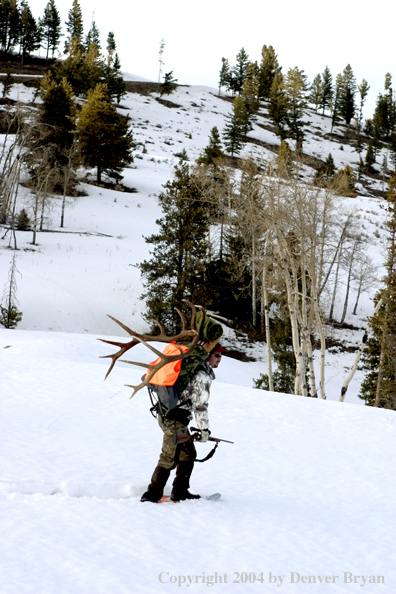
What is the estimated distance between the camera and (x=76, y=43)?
8831 cm

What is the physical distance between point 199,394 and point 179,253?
19394 mm

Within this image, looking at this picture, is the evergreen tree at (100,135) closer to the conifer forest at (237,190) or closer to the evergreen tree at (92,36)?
the conifer forest at (237,190)

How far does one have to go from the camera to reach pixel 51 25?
318 feet

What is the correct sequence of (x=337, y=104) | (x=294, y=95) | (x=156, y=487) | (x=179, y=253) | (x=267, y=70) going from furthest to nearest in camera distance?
1. (x=267, y=70)
2. (x=337, y=104)
3. (x=294, y=95)
4. (x=179, y=253)
5. (x=156, y=487)

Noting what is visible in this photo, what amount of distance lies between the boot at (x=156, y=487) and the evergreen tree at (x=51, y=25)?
4364 inches

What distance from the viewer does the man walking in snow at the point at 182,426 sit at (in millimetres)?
4527

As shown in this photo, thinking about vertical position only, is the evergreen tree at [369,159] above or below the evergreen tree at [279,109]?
below

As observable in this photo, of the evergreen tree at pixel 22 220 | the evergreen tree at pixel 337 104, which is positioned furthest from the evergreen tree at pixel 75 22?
the evergreen tree at pixel 22 220

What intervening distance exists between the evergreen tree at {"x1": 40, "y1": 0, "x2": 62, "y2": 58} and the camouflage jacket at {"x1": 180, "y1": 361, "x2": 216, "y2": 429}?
110487mm

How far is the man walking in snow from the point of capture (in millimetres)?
4527

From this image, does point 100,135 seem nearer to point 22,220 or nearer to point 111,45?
point 22,220

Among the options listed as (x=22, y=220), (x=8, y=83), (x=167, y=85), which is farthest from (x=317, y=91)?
(x=22, y=220)

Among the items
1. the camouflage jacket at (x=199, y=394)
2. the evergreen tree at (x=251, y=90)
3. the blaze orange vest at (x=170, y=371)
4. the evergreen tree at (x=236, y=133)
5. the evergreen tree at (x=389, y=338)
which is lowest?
the evergreen tree at (x=389, y=338)

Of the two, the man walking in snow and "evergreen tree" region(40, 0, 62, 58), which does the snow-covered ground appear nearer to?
the man walking in snow
